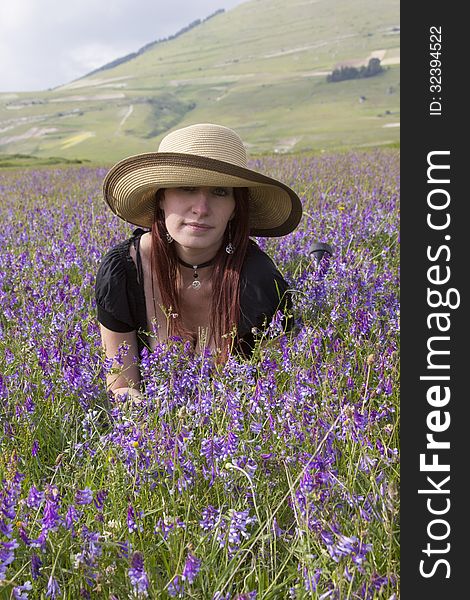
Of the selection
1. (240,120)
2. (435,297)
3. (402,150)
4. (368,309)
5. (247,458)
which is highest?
(240,120)

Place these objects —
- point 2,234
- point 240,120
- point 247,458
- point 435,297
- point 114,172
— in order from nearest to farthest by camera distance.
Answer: point 435,297 → point 247,458 → point 114,172 → point 2,234 → point 240,120

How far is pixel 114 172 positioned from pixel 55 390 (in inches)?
48.9

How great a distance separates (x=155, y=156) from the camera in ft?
9.20

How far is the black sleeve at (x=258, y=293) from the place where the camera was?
3074mm

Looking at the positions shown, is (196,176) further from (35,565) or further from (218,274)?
(35,565)

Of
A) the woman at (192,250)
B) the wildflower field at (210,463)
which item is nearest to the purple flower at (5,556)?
the wildflower field at (210,463)

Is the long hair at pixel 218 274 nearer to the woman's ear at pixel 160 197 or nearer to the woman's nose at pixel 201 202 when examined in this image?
the woman's ear at pixel 160 197

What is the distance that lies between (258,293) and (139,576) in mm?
1908

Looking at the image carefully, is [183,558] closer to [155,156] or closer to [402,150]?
[402,150]

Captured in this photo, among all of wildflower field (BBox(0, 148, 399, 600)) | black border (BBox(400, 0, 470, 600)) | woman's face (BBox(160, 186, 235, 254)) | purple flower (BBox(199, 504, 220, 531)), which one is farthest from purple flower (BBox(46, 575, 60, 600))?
woman's face (BBox(160, 186, 235, 254))

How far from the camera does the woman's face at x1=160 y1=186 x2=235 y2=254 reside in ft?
9.25

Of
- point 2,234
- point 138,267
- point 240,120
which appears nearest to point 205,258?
point 138,267

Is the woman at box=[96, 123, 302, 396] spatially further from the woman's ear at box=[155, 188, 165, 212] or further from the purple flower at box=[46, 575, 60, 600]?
the purple flower at box=[46, 575, 60, 600]

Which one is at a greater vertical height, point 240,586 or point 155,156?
point 155,156
